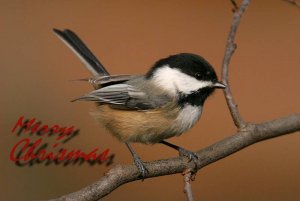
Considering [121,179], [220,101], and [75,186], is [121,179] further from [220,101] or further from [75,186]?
[220,101]

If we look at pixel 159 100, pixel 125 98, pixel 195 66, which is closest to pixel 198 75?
pixel 195 66

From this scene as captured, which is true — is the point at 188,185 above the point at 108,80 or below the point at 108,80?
below

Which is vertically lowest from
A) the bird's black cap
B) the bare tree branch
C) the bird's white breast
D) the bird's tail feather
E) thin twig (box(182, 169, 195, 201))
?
thin twig (box(182, 169, 195, 201))

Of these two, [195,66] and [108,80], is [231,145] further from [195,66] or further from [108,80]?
[108,80]

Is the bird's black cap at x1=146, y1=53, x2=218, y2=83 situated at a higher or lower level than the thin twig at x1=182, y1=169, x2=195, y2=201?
Result: higher

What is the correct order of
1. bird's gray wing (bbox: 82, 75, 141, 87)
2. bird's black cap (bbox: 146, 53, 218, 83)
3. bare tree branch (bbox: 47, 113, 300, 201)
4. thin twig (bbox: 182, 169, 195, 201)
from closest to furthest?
thin twig (bbox: 182, 169, 195, 201) → bare tree branch (bbox: 47, 113, 300, 201) → bird's black cap (bbox: 146, 53, 218, 83) → bird's gray wing (bbox: 82, 75, 141, 87)

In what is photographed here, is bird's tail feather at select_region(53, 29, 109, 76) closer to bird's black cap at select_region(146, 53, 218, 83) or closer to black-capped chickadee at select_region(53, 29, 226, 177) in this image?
black-capped chickadee at select_region(53, 29, 226, 177)

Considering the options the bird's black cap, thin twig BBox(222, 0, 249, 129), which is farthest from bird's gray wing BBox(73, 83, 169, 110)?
thin twig BBox(222, 0, 249, 129)

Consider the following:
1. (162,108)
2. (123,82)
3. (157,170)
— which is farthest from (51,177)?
(157,170)
